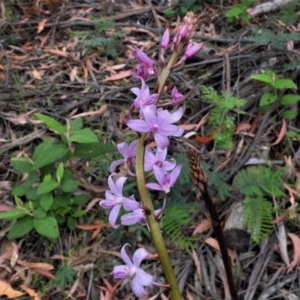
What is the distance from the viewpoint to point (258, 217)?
2643 millimetres

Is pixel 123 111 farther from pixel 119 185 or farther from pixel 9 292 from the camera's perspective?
pixel 119 185

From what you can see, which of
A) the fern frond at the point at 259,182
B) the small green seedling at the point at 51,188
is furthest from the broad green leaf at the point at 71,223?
the fern frond at the point at 259,182

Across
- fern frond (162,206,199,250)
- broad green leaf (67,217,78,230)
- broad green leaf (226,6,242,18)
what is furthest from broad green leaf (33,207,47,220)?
broad green leaf (226,6,242,18)

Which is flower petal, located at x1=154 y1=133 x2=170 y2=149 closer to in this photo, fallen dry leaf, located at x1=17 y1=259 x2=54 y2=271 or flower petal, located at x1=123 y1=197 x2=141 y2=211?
flower petal, located at x1=123 y1=197 x2=141 y2=211

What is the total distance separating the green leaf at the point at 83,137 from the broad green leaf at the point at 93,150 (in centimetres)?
8

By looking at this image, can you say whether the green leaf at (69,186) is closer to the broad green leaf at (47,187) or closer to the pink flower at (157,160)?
the broad green leaf at (47,187)

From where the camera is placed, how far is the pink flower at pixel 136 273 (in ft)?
4.48

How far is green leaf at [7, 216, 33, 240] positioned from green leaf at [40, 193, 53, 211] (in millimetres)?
121

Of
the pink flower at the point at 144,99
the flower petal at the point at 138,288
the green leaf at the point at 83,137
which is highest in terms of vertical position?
the pink flower at the point at 144,99

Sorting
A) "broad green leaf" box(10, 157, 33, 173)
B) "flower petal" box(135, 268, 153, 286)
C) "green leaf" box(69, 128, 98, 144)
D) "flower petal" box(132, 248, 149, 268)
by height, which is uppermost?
"flower petal" box(132, 248, 149, 268)

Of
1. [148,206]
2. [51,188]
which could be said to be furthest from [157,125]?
[51,188]

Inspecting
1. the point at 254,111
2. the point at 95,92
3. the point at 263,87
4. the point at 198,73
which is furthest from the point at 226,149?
the point at 95,92

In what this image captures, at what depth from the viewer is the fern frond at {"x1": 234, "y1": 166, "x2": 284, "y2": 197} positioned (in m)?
2.79

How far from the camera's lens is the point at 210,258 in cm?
278
